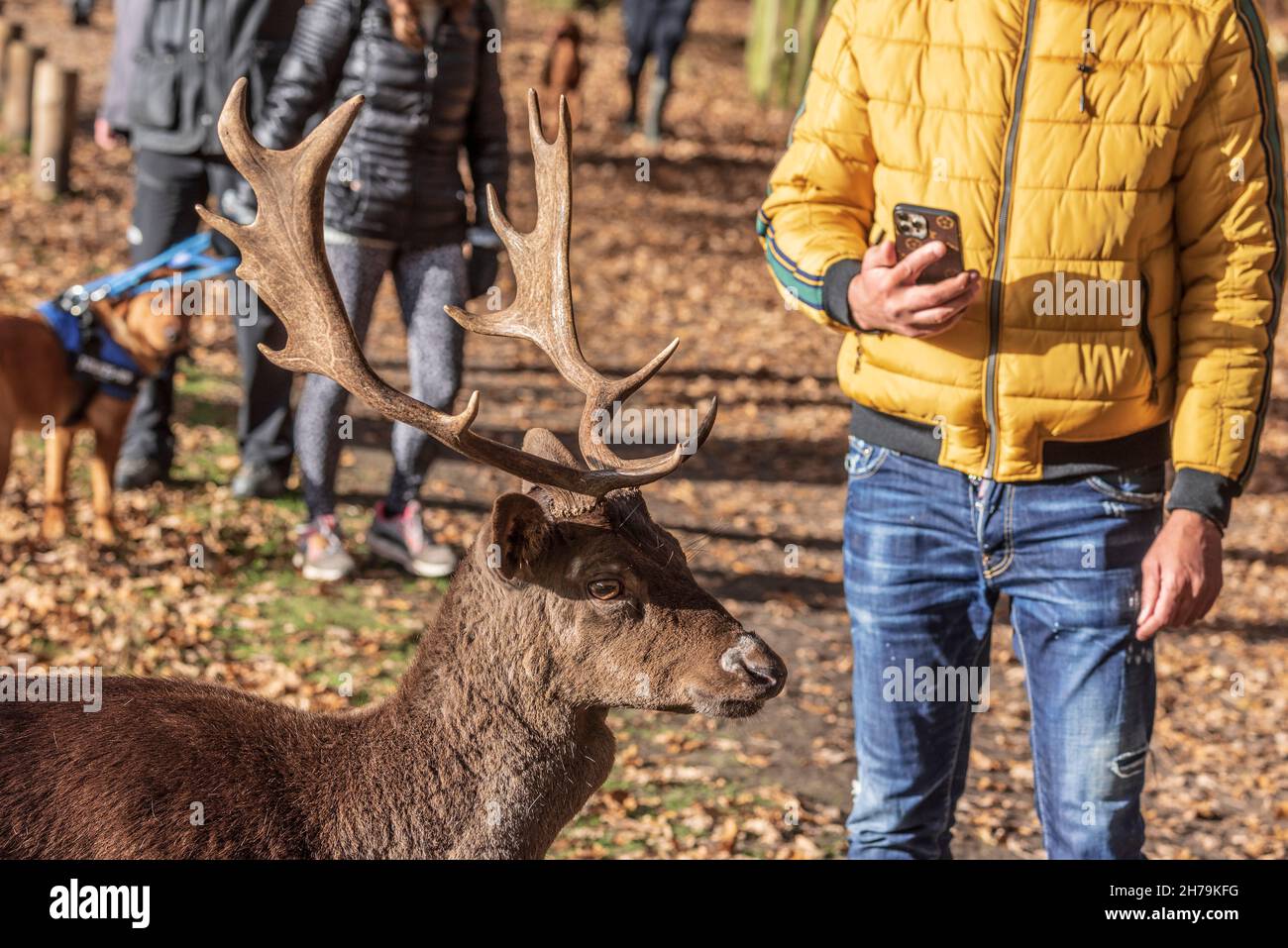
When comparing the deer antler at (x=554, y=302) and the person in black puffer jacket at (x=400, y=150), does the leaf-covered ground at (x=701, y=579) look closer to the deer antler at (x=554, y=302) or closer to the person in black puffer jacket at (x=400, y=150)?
the deer antler at (x=554, y=302)

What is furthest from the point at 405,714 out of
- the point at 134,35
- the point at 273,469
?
the point at 134,35

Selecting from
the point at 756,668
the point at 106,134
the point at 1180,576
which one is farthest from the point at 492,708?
the point at 106,134

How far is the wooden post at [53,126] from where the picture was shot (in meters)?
13.2

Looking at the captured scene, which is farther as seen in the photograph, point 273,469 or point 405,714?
point 273,469

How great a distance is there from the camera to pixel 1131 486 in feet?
11.3

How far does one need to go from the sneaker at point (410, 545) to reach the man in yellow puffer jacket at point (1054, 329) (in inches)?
152

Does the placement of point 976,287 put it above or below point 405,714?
above

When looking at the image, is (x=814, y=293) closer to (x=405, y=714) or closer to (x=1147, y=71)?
(x=1147, y=71)

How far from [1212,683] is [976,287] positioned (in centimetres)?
486

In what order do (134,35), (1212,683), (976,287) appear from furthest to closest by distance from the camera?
(134,35) → (1212,683) → (976,287)

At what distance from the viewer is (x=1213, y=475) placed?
340 cm

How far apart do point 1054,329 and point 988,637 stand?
2.66 ft

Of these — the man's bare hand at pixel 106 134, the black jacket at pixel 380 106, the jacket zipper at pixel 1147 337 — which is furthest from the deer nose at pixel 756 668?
the man's bare hand at pixel 106 134

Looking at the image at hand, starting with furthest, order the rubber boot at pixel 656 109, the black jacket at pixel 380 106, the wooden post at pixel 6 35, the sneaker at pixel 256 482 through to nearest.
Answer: the rubber boot at pixel 656 109 → the wooden post at pixel 6 35 → the sneaker at pixel 256 482 → the black jacket at pixel 380 106
